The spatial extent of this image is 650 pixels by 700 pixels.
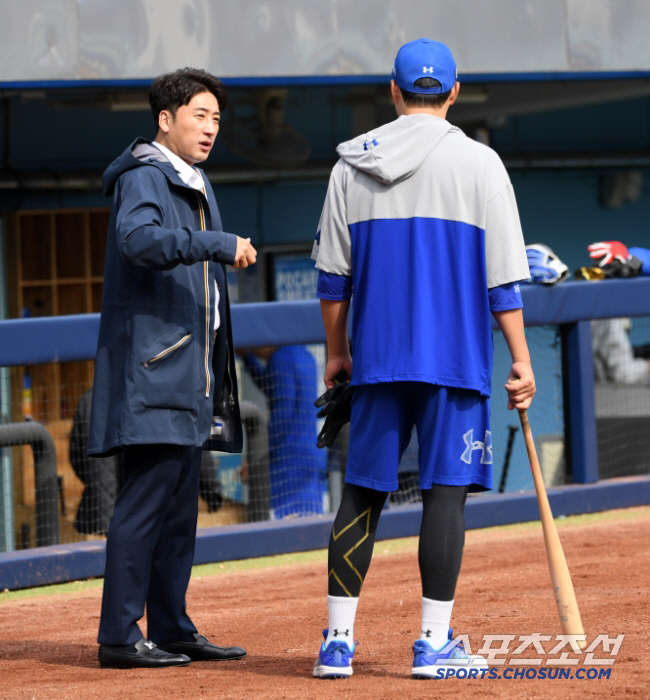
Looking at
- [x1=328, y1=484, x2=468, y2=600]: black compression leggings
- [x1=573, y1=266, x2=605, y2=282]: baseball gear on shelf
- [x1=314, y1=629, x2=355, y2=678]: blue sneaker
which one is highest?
[x1=573, y1=266, x2=605, y2=282]: baseball gear on shelf

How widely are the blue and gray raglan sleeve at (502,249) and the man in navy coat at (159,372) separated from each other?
0.66m

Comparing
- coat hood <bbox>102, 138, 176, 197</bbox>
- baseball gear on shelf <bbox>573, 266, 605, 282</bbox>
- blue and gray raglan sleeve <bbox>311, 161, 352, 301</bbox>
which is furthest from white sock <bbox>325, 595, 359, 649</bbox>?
baseball gear on shelf <bbox>573, 266, 605, 282</bbox>

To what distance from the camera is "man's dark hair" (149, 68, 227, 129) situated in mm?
3363

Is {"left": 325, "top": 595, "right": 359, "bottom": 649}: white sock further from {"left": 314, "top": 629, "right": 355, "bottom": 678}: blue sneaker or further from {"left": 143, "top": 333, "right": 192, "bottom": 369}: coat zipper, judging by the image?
{"left": 143, "top": 333, "right": 192, "bottom": 369}: coat zipper

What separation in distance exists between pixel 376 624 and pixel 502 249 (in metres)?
1.54

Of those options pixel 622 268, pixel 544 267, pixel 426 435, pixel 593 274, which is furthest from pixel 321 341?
pixel 426 435

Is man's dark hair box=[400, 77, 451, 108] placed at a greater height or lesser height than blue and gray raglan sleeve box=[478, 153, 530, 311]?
greater

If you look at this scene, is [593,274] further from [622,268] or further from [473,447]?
[473,447]

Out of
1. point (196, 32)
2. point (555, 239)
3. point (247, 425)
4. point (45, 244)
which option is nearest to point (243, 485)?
point (247, 425)

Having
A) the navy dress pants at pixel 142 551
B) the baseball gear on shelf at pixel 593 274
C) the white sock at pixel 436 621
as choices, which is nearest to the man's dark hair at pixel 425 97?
the navy dress pants at pixel 142 551

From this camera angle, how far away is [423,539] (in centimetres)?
302

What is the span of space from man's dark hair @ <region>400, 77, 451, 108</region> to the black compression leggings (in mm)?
1016

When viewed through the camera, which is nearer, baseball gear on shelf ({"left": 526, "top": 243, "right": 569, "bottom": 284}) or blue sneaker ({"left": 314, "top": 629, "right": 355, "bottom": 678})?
blue sneaker ({"left": 314, "top": 629, "right": 355, "bottom": 678})

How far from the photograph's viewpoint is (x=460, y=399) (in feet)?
9.92
